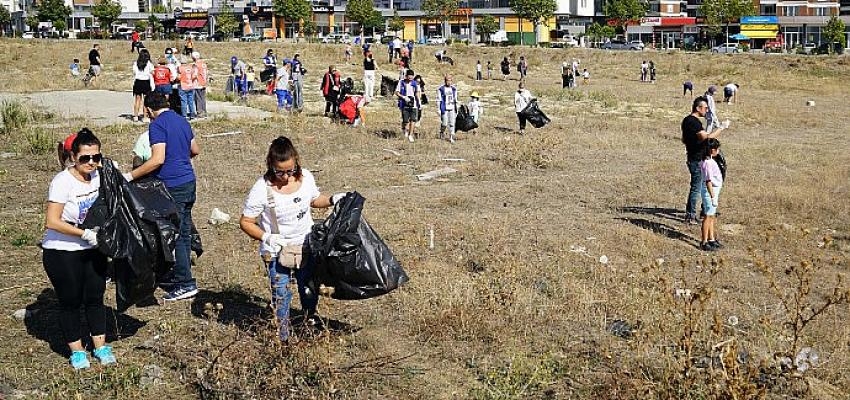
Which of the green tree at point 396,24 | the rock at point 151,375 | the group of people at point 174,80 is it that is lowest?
the rock at point 151,375

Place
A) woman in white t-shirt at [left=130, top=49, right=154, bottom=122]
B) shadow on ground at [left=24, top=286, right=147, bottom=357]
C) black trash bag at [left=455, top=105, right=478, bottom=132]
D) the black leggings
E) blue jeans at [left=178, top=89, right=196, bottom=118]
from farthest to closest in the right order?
blue jeans at [left=178, top=89, right=196, bottom=118], black trash bag at [left=455, top=105, right=478, bottom=132], woman in white t-shirt at [left=130, top=49, right=154, bottom=122], shadow on ground at [left=24, top=286, right=147, bottom=357], the black leggings

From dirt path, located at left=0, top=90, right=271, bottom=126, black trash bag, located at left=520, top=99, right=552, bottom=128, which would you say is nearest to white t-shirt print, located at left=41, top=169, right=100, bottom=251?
dirt path, located at left=0, top=90, right=271, bottom=126

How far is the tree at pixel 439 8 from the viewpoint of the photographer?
3135 inches

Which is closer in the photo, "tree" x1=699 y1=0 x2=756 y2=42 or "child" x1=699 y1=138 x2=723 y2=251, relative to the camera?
"child" x1=699 y1=138 x2=723 y2=251

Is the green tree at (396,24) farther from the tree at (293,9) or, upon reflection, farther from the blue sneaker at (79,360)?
the blue sneaker at (79,360)

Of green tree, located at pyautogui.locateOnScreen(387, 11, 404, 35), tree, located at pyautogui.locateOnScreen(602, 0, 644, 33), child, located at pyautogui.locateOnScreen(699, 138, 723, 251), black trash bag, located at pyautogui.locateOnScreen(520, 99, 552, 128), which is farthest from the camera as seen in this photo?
tree, located at pyautogui.locateOnScreen(602, 0, 644, 33)

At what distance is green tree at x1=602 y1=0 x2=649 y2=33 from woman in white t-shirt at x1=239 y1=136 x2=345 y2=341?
267 feet

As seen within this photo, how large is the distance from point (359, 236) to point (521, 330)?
60.6 inches

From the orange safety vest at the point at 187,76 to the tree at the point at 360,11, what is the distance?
6184 cm

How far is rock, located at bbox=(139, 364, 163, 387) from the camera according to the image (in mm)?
5160

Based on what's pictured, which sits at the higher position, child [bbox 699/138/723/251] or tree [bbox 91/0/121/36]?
tree [bbox 91/0/121/36]

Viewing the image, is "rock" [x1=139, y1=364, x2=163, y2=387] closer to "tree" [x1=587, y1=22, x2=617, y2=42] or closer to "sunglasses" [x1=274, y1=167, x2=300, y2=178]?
"sunglasses" [x1=274, y1=167, x2=300, y2=178]

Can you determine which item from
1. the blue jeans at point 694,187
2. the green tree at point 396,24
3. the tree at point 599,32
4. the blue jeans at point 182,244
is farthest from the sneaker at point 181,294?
the green tree at point 396,24

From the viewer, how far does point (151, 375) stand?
17.2 ft
